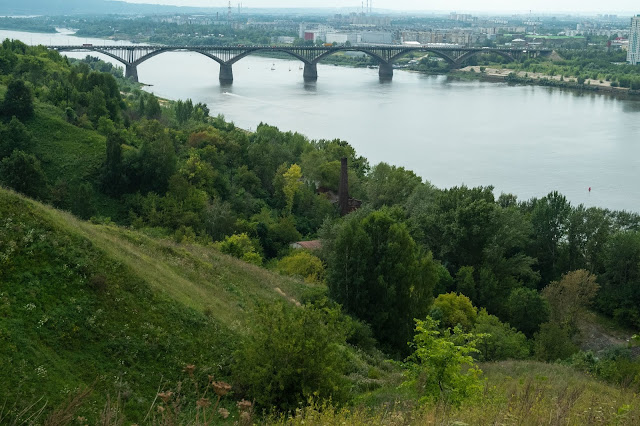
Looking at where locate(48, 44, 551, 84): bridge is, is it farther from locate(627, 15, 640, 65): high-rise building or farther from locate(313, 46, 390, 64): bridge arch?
locate(627, 15, 640, 65): high-rise building

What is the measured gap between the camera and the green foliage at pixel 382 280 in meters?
9.70

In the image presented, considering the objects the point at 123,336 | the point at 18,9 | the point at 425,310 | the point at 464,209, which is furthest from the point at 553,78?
the point at 18,9

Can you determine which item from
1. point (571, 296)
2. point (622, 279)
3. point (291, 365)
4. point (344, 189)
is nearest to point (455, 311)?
point (571, 296)

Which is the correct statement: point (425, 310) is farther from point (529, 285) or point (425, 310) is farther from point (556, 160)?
point (556, 160)

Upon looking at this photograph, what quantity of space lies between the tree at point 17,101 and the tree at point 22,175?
162 inches

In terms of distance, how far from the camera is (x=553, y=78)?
50031mm

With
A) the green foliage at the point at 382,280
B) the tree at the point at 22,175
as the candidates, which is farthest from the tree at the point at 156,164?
the green foliage at the point at 382,280

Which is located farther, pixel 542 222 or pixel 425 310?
pixel 542 222

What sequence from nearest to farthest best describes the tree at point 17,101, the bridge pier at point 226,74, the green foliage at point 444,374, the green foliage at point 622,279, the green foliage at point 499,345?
the green foliage at point 444,374 < the green foliage at point 499,345 < the green foliage at point 622,279 < the tree at point 17,101 < the bridge pier at point 226,74

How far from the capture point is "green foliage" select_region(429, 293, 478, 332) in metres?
11.1

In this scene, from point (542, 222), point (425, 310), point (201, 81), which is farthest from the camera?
point (201, 81)

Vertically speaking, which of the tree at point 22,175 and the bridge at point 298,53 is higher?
the bridge at point 298,53

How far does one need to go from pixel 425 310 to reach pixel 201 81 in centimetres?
3714

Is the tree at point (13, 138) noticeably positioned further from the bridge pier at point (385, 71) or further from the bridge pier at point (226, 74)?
the bridge pier at point (385, 71)
